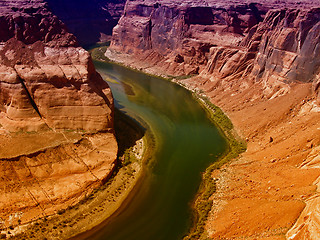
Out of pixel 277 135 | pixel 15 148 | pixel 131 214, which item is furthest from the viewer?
pixel 277 135

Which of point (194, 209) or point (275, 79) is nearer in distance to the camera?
point (194, 209)

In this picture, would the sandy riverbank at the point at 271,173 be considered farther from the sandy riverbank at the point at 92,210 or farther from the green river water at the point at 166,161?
the sandy riverbank at the point at 92,210

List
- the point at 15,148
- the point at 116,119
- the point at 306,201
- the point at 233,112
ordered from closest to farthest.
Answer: the point at 306,201 < the point at 15,148 < the point at 116,119 < the point at 233,112

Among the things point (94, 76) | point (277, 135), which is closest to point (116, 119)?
point (94, 76)

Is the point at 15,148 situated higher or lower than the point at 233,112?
Answer: lower

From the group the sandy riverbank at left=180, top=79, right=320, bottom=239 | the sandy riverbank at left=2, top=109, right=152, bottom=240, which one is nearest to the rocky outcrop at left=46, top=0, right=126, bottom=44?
the sandy riverbank at left=180, top=79, right=320, bottom=239

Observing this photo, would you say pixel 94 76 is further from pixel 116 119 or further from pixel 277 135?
pixel 277 135

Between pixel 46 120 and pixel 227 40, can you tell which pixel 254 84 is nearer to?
pixel 227 40

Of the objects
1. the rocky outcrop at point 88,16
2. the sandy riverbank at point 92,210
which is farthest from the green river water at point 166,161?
the rocky outcrop at point 88,16
